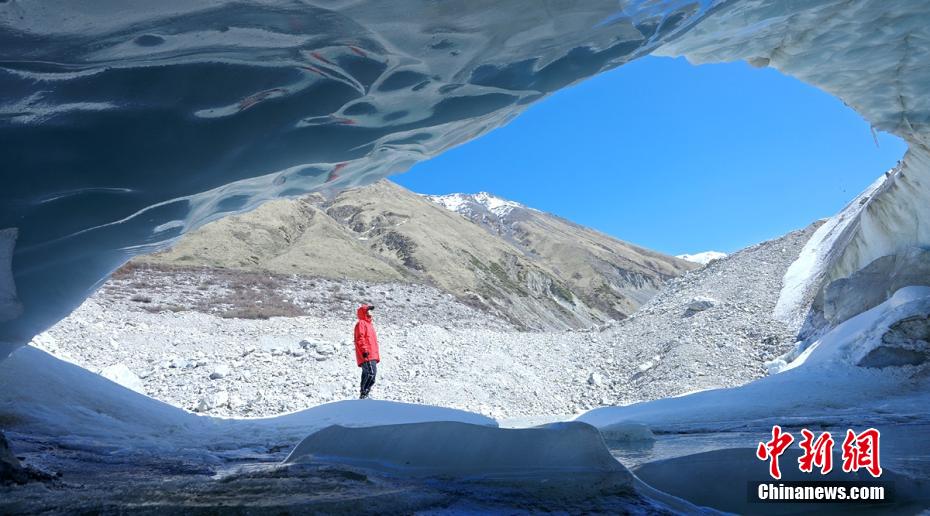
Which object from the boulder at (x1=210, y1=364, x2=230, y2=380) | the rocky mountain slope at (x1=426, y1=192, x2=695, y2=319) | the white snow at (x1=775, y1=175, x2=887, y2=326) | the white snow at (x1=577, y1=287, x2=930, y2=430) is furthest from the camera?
the rocky mountain slope at (x1=426, y1=192, x2=695, y2=319)

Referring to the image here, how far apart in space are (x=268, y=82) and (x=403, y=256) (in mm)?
44474

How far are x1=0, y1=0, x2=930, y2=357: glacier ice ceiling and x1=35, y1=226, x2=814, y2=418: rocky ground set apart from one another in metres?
4.19

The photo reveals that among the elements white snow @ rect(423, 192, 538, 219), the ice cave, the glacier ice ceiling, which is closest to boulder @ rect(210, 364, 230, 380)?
the ice cave

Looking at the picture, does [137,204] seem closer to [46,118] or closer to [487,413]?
[46,118]

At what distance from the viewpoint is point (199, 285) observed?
23.3m

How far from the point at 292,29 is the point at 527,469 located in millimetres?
2974

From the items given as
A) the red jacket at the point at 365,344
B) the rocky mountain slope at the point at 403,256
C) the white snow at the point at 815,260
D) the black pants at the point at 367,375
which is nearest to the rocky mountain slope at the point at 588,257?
the rocky mountain slope at the point at 403,256

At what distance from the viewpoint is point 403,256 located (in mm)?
47969

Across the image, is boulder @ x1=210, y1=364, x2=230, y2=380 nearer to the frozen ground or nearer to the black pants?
the black pants

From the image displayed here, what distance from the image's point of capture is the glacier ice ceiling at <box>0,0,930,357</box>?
306 cm

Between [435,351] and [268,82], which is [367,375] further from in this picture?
[268,82]

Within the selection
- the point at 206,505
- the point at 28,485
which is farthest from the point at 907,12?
the point at 28,485

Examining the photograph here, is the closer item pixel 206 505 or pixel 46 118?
pixel 206 505

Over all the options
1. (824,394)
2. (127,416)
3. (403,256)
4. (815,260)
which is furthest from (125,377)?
(403,256)
